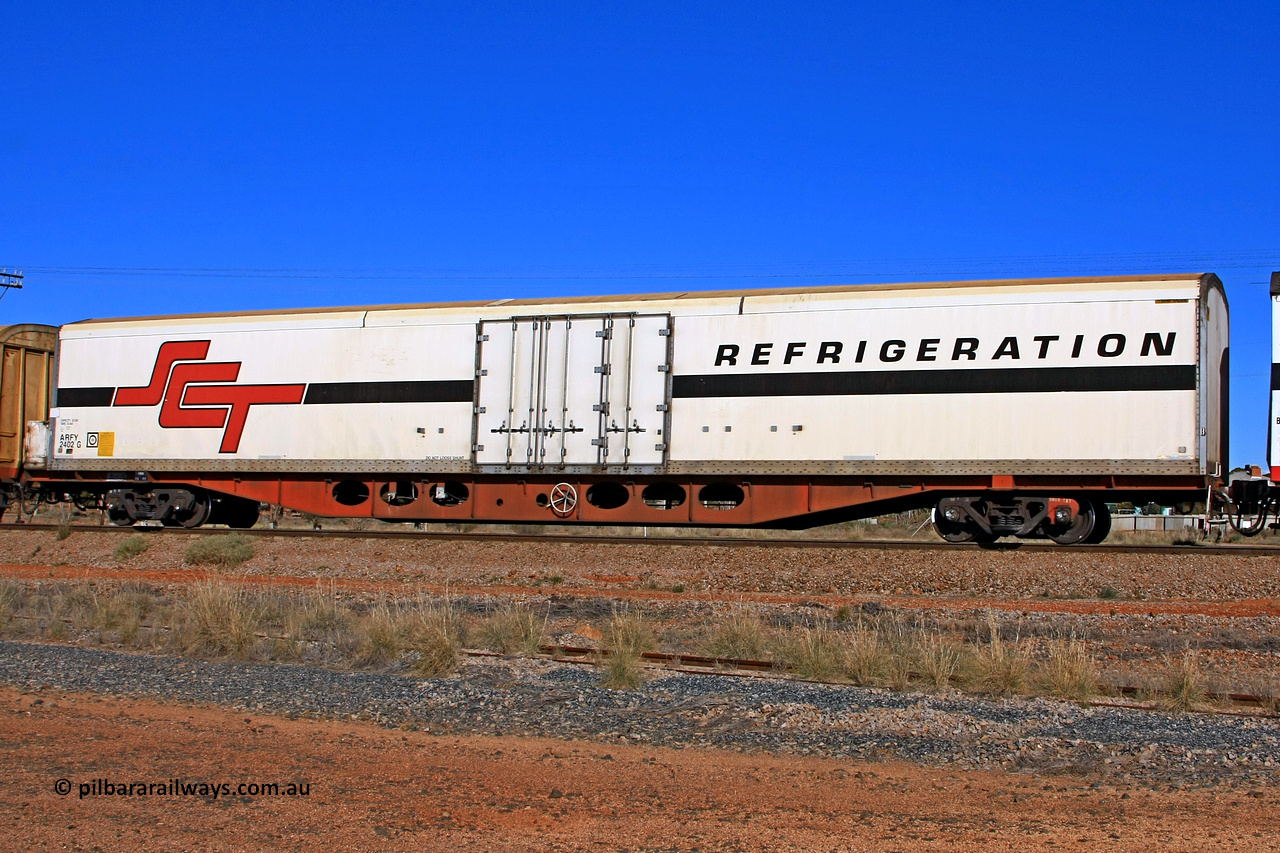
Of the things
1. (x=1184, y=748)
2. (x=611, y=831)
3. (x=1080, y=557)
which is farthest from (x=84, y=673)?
(x=1080, y=557)

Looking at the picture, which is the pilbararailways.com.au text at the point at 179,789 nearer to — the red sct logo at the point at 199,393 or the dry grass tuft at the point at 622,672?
the dry grass tuft at the point at 622,672

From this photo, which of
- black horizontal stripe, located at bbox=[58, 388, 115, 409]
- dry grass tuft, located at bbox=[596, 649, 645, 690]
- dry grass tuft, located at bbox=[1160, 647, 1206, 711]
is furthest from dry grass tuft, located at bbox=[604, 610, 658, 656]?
black horizontal stripe, located at bbox=[58, 388, 115, 409]

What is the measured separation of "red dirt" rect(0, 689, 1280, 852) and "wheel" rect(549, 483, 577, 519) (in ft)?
31.3

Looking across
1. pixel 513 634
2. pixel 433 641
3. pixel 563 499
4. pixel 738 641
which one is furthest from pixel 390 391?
pixel 738 641

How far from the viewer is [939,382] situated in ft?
47.7

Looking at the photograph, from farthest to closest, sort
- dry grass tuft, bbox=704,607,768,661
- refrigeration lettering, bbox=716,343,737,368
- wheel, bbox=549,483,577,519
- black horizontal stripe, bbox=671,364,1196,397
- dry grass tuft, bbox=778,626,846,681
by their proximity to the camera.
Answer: wheel, bbox=549,483,577,519, refrigeration lettering, bbox=716,343,737,368, black horizontal stripe, bbox=671,364,1196,397, dry grass tuft, bbox=704,607,768,661, dry grass tuft, bbox=778,626,846,681

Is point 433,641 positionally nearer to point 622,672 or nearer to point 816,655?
point 622,672

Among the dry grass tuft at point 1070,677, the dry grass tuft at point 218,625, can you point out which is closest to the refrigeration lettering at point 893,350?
the dry grass tuft at point 1070,677

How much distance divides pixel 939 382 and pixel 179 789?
454 inches

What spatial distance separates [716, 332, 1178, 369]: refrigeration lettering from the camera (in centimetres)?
1388

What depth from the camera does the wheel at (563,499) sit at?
16188 mm

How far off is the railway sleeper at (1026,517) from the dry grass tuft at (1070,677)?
6.68 metres

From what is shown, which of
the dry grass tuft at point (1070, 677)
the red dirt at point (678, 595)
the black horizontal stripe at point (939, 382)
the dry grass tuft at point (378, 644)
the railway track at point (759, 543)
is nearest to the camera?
the dry grass tuft at point (1070, 677)

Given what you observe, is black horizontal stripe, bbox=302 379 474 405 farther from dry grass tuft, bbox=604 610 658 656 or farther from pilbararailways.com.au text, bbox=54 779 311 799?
pilbararailways.com.au text, bbox=54 779 311 799
